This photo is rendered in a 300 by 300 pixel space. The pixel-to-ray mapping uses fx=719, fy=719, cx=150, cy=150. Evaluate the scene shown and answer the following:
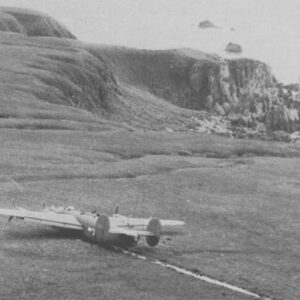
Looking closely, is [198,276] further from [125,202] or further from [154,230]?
[125,202]

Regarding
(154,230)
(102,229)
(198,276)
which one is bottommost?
(198,276)

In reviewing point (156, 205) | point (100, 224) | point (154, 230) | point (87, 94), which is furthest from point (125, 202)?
point (87, 94)

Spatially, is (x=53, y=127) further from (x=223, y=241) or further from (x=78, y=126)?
(x=223, y=241)

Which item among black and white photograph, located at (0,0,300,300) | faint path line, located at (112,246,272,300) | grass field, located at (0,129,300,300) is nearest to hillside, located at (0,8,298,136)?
black and white photograph, located at (0,0,300,300)

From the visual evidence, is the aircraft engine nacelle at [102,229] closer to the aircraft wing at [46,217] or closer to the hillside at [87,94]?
the aircraft wing at [46,217]

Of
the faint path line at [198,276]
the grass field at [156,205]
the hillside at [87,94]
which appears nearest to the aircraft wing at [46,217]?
the grass field at [156,205]

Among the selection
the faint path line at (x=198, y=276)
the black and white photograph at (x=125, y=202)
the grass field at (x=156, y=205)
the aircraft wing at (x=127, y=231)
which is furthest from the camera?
the aircraft wing at (x=127, y=231)

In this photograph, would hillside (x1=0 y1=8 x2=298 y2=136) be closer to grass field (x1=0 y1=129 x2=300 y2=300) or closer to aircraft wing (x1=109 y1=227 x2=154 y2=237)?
grass field (x1=0 y1=129 x2=300 y2=300)
